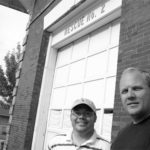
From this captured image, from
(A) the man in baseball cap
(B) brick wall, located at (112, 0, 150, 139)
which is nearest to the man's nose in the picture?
(A) the man in baseball cap

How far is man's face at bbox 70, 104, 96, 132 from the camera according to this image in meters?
2.20

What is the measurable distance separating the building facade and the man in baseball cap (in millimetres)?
989

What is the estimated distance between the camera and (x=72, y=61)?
18.1ft

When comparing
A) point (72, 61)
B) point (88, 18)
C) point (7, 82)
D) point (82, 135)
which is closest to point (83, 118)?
point (82, 135)

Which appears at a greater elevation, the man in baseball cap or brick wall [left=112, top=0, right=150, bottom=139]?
brick wall [left=112, top=0, right=150, bottom=139]

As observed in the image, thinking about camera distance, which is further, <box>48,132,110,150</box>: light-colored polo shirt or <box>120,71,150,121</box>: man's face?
<box>48,132,110,150</box>: light-colored polo shirt

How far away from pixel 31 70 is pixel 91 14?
92.2 inches

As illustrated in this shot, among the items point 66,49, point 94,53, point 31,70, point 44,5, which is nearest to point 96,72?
point 94,53

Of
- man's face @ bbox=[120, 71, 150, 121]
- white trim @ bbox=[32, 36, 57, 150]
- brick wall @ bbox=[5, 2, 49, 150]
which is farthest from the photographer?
brick wall @ bbox=[5, 2, 49, 150]

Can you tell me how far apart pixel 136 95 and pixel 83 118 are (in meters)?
0.78

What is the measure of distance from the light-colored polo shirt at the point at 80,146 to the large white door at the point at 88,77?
69.0 inches

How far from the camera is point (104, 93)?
13.9 feet

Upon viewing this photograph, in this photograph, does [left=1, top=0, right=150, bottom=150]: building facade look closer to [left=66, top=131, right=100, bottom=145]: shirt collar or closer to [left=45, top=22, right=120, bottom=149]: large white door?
[left=45, top=22, right=120, bottom=149]: large white door

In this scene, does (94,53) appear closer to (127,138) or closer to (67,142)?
(67,142)
